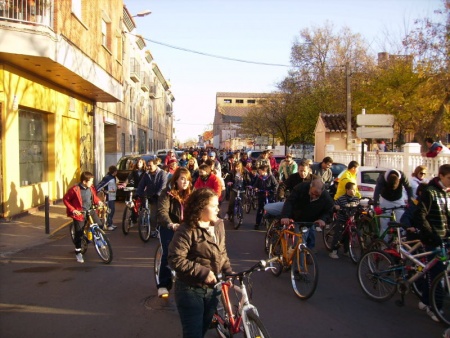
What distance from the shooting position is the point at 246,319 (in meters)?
3.50

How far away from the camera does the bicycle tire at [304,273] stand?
565 centimetres

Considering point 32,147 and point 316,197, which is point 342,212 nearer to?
point 316,197

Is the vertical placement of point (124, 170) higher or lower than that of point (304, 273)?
higher

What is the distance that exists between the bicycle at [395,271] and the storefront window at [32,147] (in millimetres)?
10418

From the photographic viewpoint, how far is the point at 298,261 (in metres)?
5.95

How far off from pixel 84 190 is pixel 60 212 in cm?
610

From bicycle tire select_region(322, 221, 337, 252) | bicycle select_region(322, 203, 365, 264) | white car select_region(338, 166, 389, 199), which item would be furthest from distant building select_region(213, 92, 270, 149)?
bicycle select_region(322, 203, 365, 264)

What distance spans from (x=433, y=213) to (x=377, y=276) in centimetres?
118

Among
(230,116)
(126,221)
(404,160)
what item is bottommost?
(126,221)

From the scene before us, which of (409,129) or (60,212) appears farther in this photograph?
(409,129)

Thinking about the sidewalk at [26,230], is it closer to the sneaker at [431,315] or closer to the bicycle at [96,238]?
the bicycle at [96,238]

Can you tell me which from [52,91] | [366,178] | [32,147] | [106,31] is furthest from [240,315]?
[106,31]

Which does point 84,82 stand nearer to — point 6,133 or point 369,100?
point 6,133

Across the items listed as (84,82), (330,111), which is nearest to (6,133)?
(84,82)
